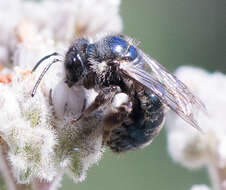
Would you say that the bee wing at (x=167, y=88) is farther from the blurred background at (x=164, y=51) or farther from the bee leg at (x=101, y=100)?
the blurred background at (x=164, y=51)

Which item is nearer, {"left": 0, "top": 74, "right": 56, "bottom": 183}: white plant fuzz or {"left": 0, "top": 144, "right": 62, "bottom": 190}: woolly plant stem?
{"left": 0, "top": 74, "right": 56, "bottom": 183}: white plant fuzz

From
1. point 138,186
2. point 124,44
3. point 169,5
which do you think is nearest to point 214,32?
point 169,5

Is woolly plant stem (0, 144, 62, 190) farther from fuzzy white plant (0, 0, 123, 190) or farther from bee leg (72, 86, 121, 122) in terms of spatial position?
bee leg (72, 86, 121, 122)

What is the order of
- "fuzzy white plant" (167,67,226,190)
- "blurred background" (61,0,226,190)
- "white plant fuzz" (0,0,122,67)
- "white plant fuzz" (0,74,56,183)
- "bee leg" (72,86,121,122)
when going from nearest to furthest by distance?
"white plant fuzz" (0,74,56,183)
"bee leg" (72,86,121,122)
"fuzzy white plant" (167,67,226,190)
"white plant fuzz" (0,0,122,67)
"blurred background" (61,0,226,190)

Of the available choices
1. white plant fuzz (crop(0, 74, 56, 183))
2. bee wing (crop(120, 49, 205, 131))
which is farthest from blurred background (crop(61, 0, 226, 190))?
white plant fuzz (crop(0, 74, 56, 183))

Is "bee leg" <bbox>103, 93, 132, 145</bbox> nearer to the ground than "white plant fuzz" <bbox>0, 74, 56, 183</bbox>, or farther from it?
farther from it

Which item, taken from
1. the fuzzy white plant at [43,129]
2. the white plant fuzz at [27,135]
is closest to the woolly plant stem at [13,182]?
the fuzzy white plant at [43,129]
